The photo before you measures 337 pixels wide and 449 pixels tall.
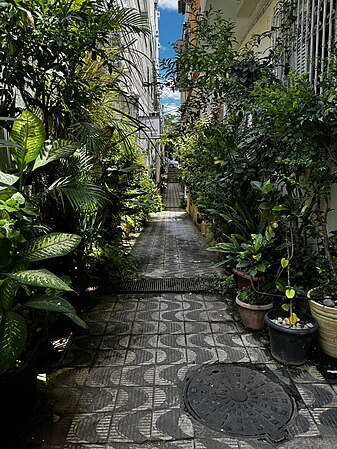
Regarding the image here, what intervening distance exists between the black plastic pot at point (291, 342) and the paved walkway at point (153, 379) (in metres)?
0.07

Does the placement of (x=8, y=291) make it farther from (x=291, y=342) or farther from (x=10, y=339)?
(x=291, y=342)

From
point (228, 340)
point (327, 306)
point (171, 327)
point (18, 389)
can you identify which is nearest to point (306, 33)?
point (327, 306)

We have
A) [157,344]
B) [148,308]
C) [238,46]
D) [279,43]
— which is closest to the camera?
[157,344]

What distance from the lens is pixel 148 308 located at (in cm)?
334

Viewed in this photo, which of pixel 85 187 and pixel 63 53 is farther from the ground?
pixel 63 53

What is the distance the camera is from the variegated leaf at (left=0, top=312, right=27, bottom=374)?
1489 mm

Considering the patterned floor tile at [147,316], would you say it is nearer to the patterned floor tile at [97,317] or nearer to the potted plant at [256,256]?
the patterned floor tile at [97,317]

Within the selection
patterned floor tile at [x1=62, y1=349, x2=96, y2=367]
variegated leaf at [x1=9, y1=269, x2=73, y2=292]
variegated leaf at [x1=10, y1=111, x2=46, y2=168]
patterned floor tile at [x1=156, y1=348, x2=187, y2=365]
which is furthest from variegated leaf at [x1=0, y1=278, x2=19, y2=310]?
patterned floor tile at [x1=156, y1=348, x2=187, y2=365]

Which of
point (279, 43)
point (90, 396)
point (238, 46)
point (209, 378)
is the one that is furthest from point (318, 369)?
point (238, 46)

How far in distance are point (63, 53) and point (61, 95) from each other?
28cm

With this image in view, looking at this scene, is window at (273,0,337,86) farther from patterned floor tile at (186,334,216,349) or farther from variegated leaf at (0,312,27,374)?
variegated leaf at (0,312,27,374)

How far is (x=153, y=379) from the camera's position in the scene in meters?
2.21

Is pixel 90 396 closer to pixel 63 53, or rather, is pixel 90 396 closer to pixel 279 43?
pixel 63 53

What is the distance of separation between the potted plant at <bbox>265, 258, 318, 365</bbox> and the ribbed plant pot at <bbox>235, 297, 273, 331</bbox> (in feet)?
1.00
